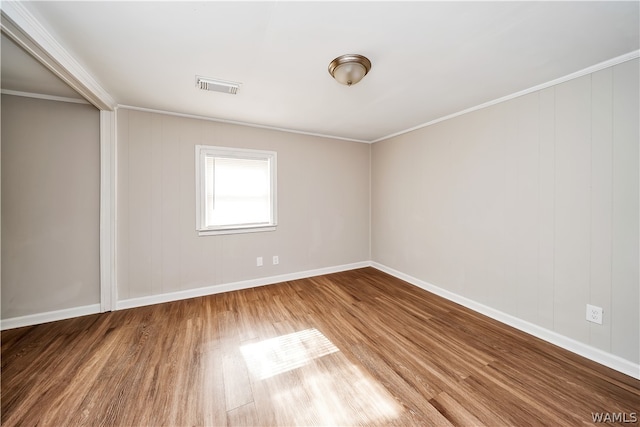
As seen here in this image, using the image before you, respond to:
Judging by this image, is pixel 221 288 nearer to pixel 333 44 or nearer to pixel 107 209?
pixel 107 209

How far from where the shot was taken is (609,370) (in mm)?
1774

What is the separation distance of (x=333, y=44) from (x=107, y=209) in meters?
2.99

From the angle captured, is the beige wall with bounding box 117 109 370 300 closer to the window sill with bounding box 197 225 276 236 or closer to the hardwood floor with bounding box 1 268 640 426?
the window sill with bounding box 197 225 276 236

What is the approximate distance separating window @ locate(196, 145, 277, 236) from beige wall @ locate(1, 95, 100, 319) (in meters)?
1.09

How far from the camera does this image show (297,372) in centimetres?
176

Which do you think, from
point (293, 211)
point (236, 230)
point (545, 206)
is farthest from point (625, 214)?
point (236, 230)

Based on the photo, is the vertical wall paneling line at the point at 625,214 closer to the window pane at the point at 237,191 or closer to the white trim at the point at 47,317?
the window pane at the point at 237,191

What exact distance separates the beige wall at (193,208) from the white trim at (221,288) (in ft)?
0.20

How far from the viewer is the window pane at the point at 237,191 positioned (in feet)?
10.7

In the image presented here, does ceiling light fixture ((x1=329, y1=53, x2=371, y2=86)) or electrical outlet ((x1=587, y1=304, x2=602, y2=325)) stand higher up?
ceiling light fixture ((x1=329, y1=53, x2=371, y2=86))

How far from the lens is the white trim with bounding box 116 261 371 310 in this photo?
2.82m

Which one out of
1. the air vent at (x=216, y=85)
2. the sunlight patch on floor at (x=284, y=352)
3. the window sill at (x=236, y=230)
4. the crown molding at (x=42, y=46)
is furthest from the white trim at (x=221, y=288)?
the air vent at (x=216, y=85)

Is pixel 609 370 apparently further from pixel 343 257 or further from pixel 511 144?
pixel 343 257

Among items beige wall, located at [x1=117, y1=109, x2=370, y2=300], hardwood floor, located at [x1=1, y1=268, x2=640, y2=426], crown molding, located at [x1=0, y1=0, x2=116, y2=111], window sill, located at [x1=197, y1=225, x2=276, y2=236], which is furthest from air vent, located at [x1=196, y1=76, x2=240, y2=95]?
hardwood floor, located at [x1=1, y1=268, x2=640, y2=426]
